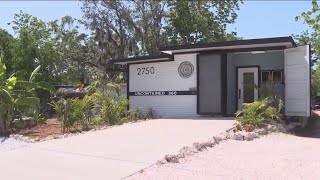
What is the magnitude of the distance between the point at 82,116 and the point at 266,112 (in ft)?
20.9

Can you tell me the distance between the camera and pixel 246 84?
64.8 ft

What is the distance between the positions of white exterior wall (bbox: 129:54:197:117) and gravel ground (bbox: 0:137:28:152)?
7992 millimetres

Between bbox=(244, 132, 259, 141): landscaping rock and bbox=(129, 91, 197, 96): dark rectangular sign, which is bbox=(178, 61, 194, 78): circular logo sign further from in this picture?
bbox=(244, 132, 259, 141): landscaping rock

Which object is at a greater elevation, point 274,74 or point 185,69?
point 185,69

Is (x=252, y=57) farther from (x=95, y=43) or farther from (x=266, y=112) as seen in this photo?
(x=95, y=43)

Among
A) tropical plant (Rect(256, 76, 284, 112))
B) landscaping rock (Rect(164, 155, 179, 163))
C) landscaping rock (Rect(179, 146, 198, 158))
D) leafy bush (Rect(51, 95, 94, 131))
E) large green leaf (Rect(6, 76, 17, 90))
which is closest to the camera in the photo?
landscaping rock (Rect(164, 155, 179, 163))

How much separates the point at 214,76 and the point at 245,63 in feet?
7.28

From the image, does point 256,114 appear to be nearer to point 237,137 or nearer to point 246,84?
point 237,137

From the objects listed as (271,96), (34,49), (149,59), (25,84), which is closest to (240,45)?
(271,96)

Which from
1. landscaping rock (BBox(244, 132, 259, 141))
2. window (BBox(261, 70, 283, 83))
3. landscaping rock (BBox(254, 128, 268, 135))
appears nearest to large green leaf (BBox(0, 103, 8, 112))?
landscaping rock (BBox(244, 132, 259, 141))

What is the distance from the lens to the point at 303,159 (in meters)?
9.80

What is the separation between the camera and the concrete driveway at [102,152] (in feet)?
28.2

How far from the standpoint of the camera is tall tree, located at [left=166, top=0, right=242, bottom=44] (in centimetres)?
3631

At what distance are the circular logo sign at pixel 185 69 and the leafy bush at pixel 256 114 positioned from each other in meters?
4.82
